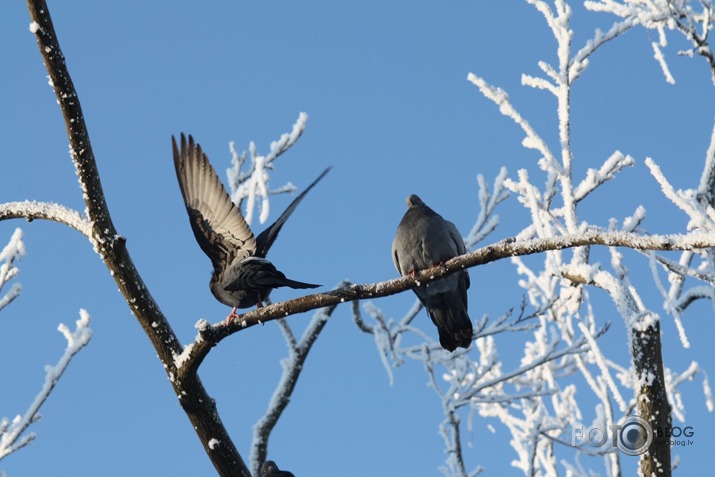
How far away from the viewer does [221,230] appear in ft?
15.3

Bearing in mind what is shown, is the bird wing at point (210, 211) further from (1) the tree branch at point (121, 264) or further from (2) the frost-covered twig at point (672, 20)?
(2) the frost-covered twig at point (672, 20)

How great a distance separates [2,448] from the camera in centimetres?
581

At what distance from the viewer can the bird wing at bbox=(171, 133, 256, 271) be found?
15.2ft

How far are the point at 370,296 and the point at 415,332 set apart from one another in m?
4.28

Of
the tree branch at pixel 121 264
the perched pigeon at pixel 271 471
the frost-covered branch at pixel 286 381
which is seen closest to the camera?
the tree branch at pixel 121 264

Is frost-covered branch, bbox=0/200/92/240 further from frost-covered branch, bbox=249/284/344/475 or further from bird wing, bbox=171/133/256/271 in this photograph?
frost-covered branch, bbox=249/284/344/475

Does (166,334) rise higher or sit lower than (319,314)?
lower

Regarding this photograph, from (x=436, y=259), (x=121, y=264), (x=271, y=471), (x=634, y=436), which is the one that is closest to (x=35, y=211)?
(x=121, y=264)

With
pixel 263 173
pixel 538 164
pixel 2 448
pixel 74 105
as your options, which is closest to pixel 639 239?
pixel 74 105

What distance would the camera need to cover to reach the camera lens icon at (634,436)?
3.71m

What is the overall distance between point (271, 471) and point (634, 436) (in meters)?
2.81

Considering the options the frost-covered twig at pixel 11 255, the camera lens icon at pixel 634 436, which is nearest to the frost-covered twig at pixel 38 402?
the frost-covered twig at pixel 11 255

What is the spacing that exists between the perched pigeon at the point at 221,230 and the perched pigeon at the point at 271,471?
1.66 meters

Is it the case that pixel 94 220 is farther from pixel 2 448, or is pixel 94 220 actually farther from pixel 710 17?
pixel 710 17
